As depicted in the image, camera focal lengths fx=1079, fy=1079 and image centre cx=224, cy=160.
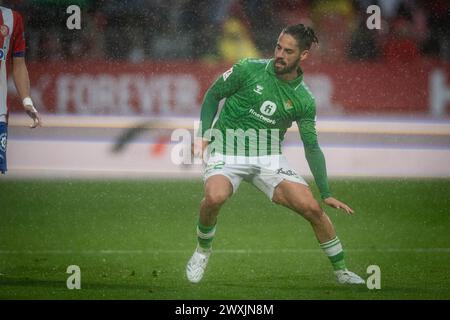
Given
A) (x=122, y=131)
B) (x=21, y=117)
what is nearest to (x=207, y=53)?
(x=122, y=131)

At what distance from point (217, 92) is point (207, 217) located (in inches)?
30.4

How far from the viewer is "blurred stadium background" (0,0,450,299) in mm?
9219

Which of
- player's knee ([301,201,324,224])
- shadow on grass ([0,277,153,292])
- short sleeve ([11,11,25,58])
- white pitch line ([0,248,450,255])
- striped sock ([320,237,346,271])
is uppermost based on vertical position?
short sleeve ([11,11,25,58])

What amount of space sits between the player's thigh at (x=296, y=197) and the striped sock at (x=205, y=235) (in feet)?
1.44

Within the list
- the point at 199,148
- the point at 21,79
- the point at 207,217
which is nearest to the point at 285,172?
the point at 207,217

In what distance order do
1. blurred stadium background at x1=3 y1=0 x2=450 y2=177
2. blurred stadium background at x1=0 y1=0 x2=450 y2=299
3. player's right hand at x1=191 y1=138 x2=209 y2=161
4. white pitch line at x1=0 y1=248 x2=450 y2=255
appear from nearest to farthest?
player's right hand at x1=191 y1=138 x2=209 y2=161
white pitch line at x1=0 y1=248 x2=450 y2=255
blurred stadium background at x1=0 y1=0 x2=450 y2=299
blurred stadium background at x1=3 y1=0 x2=450 y2=177

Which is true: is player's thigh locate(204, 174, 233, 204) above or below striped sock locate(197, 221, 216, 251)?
above

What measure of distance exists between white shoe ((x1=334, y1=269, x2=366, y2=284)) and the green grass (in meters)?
0.06

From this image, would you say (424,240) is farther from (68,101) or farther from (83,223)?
(68,101)

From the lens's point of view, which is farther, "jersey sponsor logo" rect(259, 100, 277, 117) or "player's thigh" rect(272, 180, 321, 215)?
"jersey sponsor logo" rect(259, 100, 277, 117)

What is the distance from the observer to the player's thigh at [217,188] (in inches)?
255

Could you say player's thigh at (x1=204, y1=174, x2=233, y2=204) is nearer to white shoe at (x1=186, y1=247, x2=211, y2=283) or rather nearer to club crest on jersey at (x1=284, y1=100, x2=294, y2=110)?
white shoe at (x1=186, y1=247, x2=211, y2=283)

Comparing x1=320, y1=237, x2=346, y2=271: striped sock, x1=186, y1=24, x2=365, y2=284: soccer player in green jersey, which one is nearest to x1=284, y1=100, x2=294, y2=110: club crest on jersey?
x1=186, y1=24, x2=365, y2=284: soccer player in green jersey
